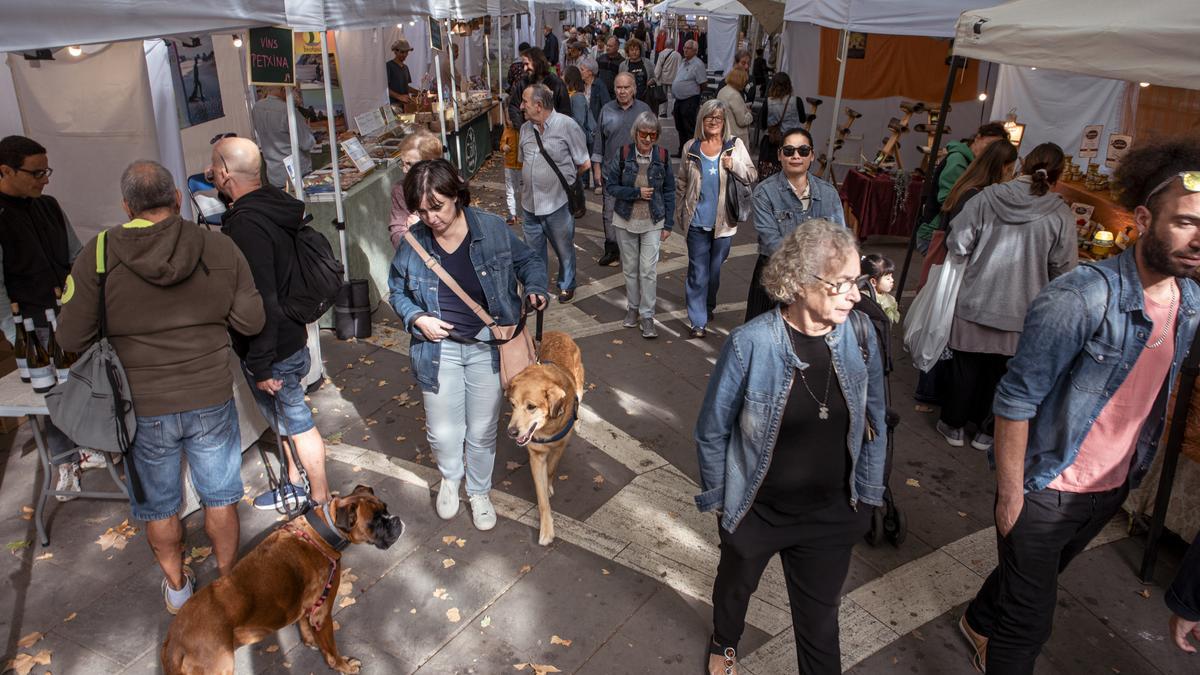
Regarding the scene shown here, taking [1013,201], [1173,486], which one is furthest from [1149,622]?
[1013,201]

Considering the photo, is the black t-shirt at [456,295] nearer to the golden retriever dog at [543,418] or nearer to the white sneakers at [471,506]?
the golden retriever dog at [543,418]

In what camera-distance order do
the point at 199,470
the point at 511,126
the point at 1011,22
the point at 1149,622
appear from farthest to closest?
the point at 511,126, the point at 1011,22, the point at 1149,622, the point at 199,470

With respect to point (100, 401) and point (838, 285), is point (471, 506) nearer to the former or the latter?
point (100, 401)

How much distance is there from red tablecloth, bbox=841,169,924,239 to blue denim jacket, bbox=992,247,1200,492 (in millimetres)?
7409

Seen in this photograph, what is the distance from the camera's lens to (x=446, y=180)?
11.8ft

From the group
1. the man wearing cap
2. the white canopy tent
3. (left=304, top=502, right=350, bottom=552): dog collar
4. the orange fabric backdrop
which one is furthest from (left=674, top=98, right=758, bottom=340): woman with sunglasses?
the man wearing cap

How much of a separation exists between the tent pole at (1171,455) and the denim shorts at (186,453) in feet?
15.4

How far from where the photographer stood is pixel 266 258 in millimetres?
3732

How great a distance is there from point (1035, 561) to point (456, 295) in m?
2.75

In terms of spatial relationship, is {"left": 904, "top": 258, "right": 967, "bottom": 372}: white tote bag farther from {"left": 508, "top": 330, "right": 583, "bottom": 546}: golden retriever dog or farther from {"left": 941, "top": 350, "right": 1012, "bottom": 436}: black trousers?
{"left": 508, "top": 330, "right": 583, "bottom": 546}: golden retriever dog

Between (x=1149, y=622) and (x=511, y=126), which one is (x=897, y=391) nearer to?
(x=1149, y=622)

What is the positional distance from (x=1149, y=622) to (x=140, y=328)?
491cm

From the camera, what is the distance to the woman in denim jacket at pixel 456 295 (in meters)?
3.68

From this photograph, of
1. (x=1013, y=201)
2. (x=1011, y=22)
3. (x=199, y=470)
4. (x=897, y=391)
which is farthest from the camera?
(x=897, y=391)
